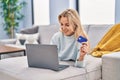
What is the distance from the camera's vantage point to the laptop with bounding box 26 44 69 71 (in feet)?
5.33

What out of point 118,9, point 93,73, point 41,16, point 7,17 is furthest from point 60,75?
point 7,17

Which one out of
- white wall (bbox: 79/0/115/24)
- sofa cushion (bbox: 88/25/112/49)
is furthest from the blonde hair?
white wall (bbox: 79/0/115/24)

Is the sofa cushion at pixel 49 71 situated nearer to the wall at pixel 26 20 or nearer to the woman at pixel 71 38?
the woman at pixel 71 38

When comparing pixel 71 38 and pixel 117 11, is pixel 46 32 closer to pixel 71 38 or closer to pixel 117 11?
pixel 117 11

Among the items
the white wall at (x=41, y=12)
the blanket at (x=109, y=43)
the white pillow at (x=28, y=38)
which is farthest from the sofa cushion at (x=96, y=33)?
the white wall at (x=41, y=12)

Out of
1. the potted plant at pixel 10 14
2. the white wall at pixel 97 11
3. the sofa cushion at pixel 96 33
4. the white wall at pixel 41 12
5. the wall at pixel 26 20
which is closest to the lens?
the sofa cushion at pixel 96 33

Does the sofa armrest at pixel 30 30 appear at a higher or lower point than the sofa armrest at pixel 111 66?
higher

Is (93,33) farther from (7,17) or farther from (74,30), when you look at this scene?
(7,17)

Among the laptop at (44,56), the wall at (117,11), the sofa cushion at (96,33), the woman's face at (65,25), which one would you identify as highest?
the wall at (117,11)

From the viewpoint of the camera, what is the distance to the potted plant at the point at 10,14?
5014 mm

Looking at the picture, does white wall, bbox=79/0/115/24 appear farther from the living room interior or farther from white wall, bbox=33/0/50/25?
white wall, bbox=33/0/50/25

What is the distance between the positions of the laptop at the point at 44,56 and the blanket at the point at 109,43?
2.12 feet

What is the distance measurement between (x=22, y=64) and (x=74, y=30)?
0.58 m

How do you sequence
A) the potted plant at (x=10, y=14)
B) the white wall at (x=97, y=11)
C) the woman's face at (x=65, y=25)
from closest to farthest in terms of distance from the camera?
the woman's face at (x=65, y=25) < the white wall at (x=97, y=11) < the potted plant at (x=10, y=14)
